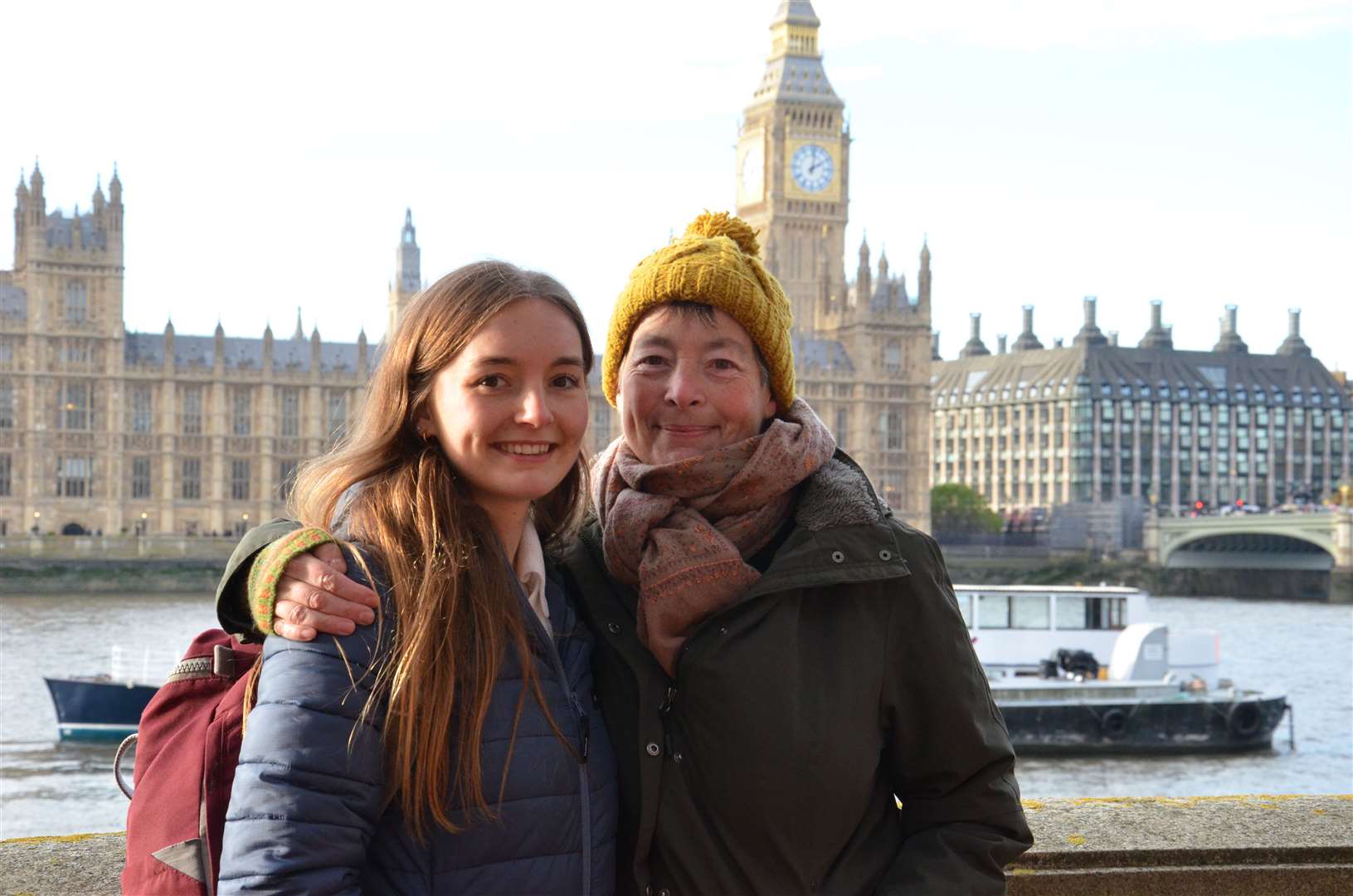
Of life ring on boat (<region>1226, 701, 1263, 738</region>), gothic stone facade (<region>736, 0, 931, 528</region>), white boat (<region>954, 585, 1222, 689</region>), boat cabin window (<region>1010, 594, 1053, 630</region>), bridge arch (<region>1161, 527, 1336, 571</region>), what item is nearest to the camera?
life ring on boat (<region>1226, 701, 1263, 738</region>)

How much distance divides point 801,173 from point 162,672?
49594mm

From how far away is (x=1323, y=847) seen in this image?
8.29 feet

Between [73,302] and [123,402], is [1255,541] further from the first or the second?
[73,302]

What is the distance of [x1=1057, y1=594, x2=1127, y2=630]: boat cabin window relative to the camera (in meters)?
18.4

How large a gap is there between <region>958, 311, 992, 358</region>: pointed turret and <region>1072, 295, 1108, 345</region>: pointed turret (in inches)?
276

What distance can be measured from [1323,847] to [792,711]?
1191 millimetres

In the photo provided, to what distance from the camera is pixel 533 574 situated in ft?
6.03

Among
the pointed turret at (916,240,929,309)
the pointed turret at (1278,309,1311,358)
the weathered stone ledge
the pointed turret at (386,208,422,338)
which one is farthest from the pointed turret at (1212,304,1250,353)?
the weathered stone ledge

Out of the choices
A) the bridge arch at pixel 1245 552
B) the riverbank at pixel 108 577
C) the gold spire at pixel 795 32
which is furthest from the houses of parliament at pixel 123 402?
the gold spire at pixel 795 32

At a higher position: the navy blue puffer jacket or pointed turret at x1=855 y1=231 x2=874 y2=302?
pointed turret at x1=855 y1=231 x2=874 y2=302

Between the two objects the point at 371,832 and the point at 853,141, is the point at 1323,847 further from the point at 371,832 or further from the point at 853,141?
the point at 853,141

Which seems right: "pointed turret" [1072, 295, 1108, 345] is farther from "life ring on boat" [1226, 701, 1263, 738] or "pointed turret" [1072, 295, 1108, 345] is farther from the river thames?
"life ring on boat" [1226, 701, 1263, 738]

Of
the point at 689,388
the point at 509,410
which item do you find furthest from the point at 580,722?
the point at 689,388

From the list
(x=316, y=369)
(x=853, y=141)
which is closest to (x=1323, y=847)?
(x=316, y=369)
